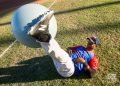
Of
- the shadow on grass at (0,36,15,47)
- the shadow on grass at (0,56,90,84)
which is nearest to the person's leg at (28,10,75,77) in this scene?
the shadow on grass at (0,56,90,84)

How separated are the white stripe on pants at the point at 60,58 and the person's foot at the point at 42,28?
0.19m

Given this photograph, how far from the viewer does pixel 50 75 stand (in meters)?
5.78

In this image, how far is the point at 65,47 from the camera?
6.93 meters

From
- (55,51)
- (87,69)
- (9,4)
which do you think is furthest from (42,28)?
(9,4)

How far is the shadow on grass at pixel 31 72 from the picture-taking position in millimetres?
5762

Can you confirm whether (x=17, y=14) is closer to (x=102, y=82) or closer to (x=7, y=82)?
(x=7, y=82)

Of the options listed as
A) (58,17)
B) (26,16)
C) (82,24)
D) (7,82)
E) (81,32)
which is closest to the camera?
(26,16)

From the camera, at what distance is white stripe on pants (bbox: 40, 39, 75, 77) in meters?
4.86

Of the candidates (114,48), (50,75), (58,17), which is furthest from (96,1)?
(50,75)

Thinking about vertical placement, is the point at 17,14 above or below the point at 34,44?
above

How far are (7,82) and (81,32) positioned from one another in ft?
8.83

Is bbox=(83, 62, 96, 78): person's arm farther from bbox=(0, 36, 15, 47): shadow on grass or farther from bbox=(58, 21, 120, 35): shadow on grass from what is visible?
bbox=(0, 36, 15, 47): shadow on grass

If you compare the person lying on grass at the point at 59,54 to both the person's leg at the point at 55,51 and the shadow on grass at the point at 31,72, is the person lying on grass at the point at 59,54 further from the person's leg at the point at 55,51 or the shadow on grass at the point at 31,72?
the shadow on grass at the point at 31,72

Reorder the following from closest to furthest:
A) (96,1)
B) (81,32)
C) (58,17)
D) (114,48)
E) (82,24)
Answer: (114,48), (81,32), (82,24), (58,17), (96,1)
